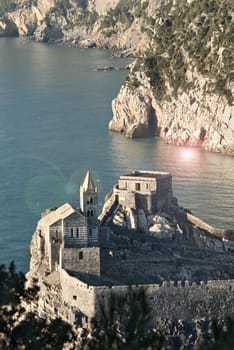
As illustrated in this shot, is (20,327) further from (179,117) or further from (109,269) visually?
(179,117)

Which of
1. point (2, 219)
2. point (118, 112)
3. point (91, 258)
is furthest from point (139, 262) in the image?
point (118, 112)

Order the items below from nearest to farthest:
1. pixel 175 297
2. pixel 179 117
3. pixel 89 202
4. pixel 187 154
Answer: pixel 175 297 → pixel 89 202 → pixel 187 154 → pixel 179 117

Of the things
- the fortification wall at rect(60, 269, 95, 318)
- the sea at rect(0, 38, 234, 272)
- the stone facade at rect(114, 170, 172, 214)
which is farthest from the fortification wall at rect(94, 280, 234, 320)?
the sea at rect(0, 38, 234, 272)

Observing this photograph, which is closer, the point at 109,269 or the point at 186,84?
the point at 109,269

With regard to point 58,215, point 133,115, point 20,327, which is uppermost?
point 20,327

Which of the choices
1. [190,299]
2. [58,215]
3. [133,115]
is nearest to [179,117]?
[133,115]

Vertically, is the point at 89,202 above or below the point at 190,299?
above

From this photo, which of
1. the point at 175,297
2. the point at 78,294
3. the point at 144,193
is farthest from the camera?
the point at 144,193
